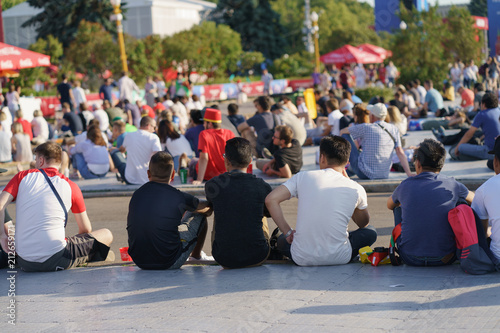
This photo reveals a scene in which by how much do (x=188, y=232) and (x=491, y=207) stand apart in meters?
2.84

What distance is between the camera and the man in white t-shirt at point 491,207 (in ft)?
20.7

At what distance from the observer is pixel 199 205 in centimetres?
723

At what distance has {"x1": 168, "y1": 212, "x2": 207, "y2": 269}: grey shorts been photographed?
24.0 ft

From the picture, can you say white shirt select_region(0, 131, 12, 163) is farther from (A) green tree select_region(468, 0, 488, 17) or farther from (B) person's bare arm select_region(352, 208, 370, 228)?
(A) green tree select_region(468, 0, 488, 17)

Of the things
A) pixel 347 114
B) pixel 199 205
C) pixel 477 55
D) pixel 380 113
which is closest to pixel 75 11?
pixel 477 55

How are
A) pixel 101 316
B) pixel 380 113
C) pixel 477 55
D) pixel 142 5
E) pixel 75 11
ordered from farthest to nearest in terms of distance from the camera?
pixel 142 5
pixel 75 11
pixel 477 55
pixel 380 113
pixel 101 316

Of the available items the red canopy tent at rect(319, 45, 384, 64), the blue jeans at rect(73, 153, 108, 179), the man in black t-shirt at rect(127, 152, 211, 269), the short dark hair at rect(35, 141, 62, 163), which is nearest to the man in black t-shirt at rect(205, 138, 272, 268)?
the man in black t-shirt at rect(127, 152, 211, 269)

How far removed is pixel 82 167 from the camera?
15172 mm

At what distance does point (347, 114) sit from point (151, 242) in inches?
390

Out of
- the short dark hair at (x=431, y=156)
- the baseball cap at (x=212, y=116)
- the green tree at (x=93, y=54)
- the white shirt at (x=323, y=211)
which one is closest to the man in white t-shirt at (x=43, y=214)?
the white shirt at (x=323, y=211)

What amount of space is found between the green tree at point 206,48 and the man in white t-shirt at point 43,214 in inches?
1588

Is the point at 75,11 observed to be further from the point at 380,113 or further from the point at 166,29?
the point at 380,113

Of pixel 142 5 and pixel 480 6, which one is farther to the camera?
pixel 480 6

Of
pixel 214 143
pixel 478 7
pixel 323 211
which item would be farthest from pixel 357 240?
pixel 478 7
